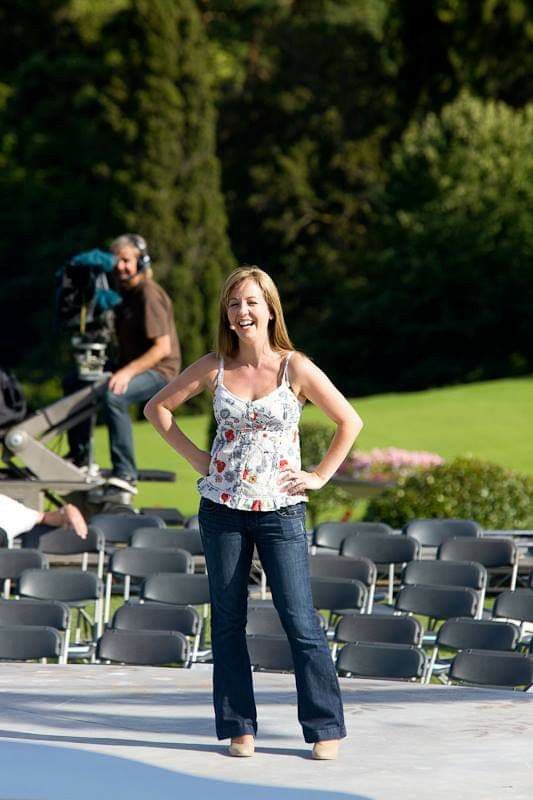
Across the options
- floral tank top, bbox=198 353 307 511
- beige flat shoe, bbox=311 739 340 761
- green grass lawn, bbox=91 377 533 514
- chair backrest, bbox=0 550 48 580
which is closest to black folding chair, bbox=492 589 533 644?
chair backrest, bbox=0 550 48 580

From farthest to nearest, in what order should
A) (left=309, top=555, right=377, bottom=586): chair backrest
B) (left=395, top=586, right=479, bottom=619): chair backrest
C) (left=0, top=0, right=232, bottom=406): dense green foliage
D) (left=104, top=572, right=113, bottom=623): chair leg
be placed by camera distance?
(left=0, top=0, right=232, bottom=406): dense green foliage → (left=104, top=572, right=113, bottom=623): chair leg → (left=309, top=555, right=377, bottom=586): chair backrest → (left=395, top=586, right=479, bottom=619): chair backrest

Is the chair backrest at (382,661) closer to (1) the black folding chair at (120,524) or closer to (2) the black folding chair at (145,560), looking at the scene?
(2) the black folding chair at (145,560)

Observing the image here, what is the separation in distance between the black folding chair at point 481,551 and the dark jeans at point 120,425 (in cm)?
285

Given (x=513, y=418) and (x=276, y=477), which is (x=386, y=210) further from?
(x=276, y=477)

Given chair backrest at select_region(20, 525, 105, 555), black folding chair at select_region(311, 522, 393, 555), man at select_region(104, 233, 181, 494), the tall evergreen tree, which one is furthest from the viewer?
the tall evergreen tree

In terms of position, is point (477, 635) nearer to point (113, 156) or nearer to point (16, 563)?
point (16, 563)

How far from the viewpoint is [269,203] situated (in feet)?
128

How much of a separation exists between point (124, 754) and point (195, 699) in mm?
1048

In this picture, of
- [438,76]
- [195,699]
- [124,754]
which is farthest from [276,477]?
[438,76]

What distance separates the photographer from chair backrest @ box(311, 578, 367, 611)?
902 cm

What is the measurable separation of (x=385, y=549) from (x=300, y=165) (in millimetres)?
29240

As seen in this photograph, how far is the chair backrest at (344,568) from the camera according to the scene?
386 inches

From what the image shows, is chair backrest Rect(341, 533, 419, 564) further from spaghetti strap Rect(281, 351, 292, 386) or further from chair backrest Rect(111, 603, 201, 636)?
spaghetti strap Rect(281, 351, 292, 386)

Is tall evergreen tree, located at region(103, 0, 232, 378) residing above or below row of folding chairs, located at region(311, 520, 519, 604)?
above
